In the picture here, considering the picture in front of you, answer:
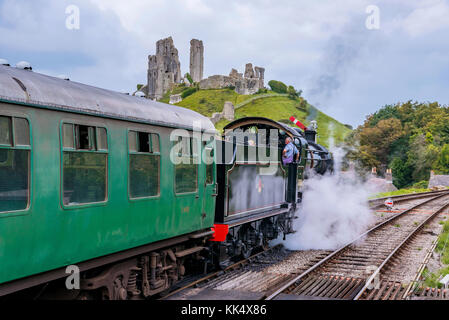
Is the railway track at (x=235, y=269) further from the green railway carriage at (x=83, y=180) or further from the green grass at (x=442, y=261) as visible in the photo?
the green grass at (x=442, y=261)

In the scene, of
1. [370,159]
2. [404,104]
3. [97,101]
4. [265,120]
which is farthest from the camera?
[404,104]

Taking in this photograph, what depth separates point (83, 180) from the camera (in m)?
5.01

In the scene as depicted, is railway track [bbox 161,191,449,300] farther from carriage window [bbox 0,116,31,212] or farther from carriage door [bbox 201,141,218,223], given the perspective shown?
carriage window [bbox 0,116,31,212]

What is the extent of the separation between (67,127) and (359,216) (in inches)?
564

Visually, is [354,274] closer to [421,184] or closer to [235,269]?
[235,269]

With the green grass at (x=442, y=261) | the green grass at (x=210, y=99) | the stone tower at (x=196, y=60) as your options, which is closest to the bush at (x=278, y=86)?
the green grass at (x=210, y=99)

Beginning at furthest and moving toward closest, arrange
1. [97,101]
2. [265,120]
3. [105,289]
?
[265,120] → [105,289] → [97,101]

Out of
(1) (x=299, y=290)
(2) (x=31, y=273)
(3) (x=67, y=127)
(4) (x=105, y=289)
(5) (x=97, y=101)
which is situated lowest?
(1) (x=299, y=290)

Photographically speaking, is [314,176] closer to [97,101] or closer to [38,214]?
[97,101]

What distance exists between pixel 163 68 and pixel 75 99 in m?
125

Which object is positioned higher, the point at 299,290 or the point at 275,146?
the point at 275,146

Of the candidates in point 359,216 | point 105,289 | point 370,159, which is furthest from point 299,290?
point 370,159

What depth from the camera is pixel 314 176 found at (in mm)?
15117

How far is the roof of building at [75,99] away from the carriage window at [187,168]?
35 cm
